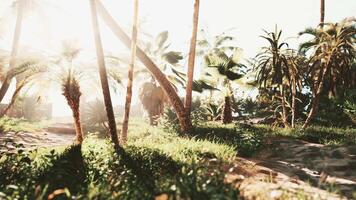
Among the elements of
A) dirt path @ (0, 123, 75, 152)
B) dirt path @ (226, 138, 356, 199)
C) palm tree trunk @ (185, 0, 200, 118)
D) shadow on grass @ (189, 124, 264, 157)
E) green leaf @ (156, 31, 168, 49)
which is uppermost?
green leaf @ (156, 31, 168, 49)

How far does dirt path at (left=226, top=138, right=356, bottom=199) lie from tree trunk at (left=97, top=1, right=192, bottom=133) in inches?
144

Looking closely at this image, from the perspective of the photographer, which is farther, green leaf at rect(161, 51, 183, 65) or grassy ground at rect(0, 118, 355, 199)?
green leaf at rect(161, 51, 183, 65)

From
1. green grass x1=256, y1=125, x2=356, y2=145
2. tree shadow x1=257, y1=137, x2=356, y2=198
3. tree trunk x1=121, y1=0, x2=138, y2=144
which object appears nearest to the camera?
tree shadow x1=257, y1=137, x2=356, y2=198

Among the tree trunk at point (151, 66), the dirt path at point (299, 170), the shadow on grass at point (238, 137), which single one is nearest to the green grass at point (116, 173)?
the dirt path at point (299, 170)

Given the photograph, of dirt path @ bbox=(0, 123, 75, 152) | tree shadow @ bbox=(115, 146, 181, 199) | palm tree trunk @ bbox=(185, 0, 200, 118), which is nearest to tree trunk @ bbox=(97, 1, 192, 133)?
palm tree trunk @ bbox=(185, 0, 200, 118)

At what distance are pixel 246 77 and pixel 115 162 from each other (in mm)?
13194

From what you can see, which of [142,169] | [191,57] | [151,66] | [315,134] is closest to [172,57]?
[191,57]

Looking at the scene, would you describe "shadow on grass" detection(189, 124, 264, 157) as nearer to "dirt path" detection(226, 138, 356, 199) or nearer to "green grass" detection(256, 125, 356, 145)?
"dirt path" detection(226, 138, 356, 199)

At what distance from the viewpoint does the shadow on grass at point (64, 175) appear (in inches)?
237

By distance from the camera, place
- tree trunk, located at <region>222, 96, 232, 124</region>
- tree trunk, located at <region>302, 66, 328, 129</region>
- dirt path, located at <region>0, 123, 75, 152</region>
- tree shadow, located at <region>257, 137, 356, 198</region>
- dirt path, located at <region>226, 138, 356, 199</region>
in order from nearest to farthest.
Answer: dirt path, located at <region>226, 138, 356, 199</region>
tree shadow, located at <region>257, 137, 356, 198</region>
dirt path, located at <region>0, 123, 75, 152</region>
tree trunk, located at <region>302, 66, 328, 129</region>
tree trunk, located at <region>222, 96, 232, 124</region>

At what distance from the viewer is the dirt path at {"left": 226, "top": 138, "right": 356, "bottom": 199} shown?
19.7 feet

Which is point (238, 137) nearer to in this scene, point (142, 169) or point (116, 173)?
point (142, 169)

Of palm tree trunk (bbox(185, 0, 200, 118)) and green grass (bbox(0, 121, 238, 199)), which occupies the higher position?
palm tree trunk (bbox(185, 0, 200, 118))

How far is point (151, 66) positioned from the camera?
43.2ft
